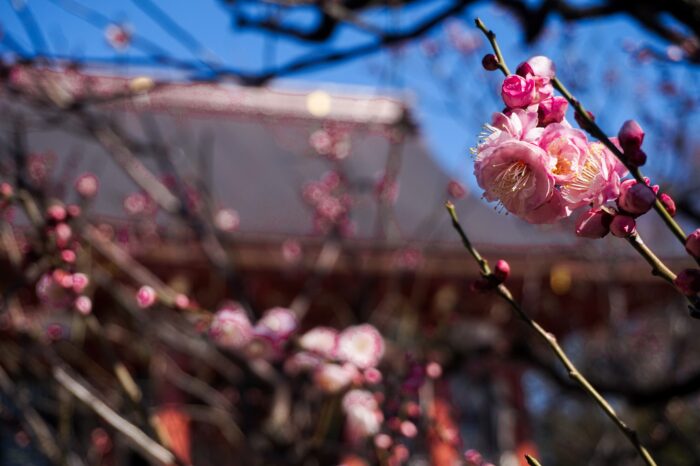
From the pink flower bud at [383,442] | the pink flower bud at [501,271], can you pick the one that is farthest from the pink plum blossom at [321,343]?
the pink flower bud at [501,271]

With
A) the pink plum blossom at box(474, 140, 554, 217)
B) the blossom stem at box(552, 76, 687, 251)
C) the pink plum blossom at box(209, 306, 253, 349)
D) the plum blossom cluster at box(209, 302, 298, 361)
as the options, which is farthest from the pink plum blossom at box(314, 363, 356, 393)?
the blossom stem at box(552, 76, 687, 251)

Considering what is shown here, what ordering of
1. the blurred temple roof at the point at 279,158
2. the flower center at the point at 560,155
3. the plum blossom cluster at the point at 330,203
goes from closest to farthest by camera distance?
1. the flower center at the point at 560,155
2. the blurred temple roof at the point at 279,158
3. the plum blossom cluster at the point at 330,203

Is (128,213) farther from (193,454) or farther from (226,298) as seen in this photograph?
(193,454)

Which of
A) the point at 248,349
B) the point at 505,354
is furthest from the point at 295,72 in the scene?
the point at 505,354

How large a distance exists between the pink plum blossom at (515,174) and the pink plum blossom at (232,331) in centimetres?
142

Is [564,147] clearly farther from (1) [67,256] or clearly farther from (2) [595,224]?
(1) [67,256]

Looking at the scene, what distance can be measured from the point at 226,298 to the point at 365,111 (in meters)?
3.65

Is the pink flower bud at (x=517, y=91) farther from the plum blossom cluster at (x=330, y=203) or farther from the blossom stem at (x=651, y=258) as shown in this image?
the plum blossom cluster at (x=330, y=203)

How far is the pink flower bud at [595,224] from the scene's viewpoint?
72 cm

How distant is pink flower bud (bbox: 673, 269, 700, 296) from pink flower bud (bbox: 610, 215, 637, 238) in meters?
0.06

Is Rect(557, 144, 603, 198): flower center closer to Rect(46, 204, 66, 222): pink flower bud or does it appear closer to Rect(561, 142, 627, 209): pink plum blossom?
Rect(561, 142, 627, 209): pink plum blossom

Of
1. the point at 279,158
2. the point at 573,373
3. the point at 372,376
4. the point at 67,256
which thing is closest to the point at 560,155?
the point at 573,373

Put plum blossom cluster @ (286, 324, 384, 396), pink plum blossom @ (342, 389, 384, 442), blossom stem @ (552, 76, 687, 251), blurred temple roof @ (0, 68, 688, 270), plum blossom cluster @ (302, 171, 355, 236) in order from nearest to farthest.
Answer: blossom stem @ (552, 76, 687, 251) < pink plum blossom @ (342, 389, 384, 442) < plum blossom cluster @ (286, 324, 384, 396) < blurred temple roof @ (0, 68, 688, 270) < plum blossom cluster @ (302, 171, 355, 236)

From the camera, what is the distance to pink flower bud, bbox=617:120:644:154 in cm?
64
